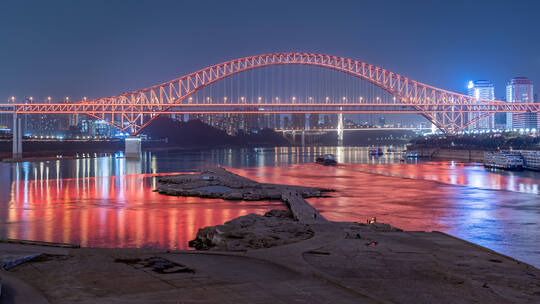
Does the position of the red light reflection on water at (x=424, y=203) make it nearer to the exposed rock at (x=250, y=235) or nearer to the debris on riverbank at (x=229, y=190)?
the debris on riverbank at (x=229, y=190)

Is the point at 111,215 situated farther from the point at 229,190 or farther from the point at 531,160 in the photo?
the point at 531,160

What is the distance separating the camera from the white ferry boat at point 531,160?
47.8m

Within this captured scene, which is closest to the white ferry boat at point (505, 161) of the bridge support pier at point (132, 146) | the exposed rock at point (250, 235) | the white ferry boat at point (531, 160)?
the white ferry boat at point (531, 160)

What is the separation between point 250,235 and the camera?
1161cm

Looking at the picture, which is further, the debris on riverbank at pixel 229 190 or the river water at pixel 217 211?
the debris on riverbank at pixel 229 190

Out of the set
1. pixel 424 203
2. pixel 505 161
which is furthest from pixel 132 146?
pixel 424 203

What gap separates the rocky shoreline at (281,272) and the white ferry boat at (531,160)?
41.5 m

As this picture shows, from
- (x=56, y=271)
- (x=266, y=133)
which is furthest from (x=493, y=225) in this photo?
(x=266, y=133)

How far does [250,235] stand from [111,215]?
9330 millimetres

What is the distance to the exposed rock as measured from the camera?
11.0 metres

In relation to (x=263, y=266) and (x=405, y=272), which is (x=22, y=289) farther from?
(x=405, y=272)

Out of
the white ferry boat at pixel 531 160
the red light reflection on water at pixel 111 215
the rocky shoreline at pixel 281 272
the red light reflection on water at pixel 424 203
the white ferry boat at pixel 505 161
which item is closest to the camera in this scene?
Result: the rocky shoreline at pixel 281 272

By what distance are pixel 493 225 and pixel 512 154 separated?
122 ft

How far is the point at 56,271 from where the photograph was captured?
314 inches
